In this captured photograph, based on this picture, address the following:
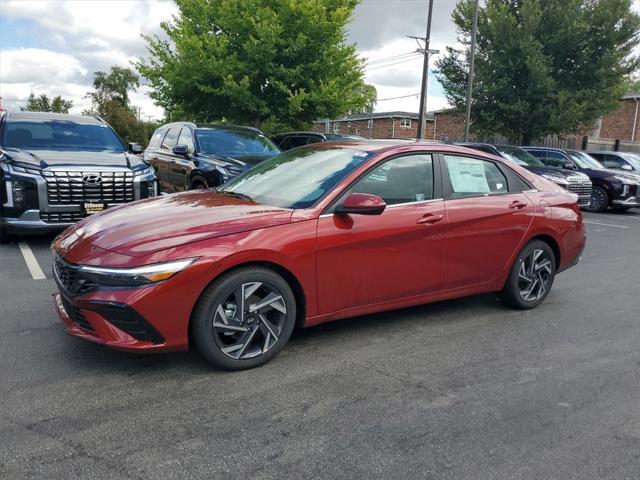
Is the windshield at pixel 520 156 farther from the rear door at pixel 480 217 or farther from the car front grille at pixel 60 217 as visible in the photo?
the car front grille at pixel 60 217

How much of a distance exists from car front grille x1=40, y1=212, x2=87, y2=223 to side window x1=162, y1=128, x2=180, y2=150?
12.4ft

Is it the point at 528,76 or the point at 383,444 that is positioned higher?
the point at 528,76

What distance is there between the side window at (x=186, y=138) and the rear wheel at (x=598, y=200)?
1123cm

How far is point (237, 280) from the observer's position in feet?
11.1

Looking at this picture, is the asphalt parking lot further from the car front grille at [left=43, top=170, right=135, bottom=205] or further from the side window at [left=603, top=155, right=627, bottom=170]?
the side window at [left=603, top=155, right=627, bottom=170]

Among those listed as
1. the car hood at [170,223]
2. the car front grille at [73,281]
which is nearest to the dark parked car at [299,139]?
the car hood at [170,223]

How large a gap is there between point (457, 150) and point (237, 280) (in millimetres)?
2365

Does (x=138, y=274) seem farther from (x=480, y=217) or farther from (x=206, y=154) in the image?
(x=206, y=154)

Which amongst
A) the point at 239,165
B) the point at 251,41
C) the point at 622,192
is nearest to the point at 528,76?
the point at 622,192

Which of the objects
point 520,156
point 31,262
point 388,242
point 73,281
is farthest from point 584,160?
point 73,281

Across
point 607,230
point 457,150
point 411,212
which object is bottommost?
point 607,230

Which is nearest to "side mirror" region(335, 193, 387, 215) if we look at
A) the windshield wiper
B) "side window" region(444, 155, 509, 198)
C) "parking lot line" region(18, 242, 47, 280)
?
the windshield wiper

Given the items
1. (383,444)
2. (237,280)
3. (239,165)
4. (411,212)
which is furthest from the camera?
(239,165)

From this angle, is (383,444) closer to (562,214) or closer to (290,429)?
(290,429)
